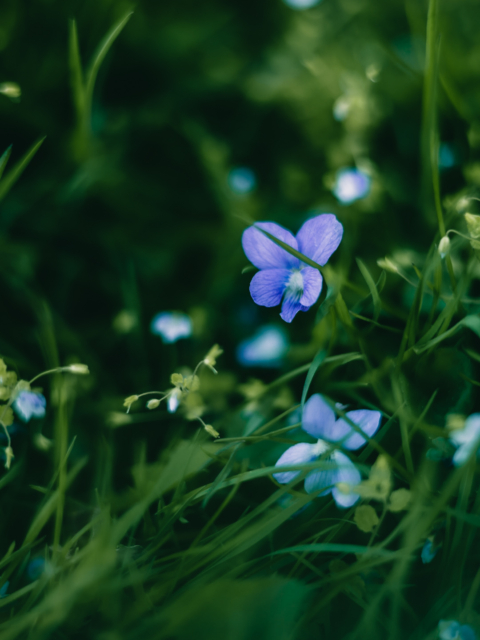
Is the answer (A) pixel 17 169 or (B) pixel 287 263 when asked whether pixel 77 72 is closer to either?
(A) pixel 17 169

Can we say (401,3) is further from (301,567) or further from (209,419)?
(301,567)

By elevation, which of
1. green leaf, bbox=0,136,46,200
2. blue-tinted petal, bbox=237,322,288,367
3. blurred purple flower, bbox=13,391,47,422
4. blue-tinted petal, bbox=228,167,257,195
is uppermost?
green leaf, bbox=0,136,46,200

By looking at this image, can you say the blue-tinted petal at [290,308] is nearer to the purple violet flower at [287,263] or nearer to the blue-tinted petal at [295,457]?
the purple violet flower at [287,263]

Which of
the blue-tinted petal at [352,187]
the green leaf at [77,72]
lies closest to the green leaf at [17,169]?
the green leaf at [77,72]

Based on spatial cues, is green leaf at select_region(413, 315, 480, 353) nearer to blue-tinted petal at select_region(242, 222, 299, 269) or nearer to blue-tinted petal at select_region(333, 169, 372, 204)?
blue-tinted petal at select_region(242, 222, 299, 269)

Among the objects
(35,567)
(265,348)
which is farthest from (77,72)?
(35,567)

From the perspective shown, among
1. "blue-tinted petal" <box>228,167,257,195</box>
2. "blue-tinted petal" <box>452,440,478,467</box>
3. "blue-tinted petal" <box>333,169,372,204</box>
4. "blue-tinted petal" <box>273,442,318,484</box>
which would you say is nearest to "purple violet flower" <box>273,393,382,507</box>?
"blue-tinted petal" <box>273,442,318,484</box>
